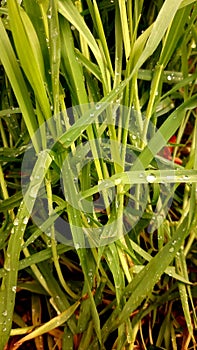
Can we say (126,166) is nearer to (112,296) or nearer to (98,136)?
(98,136)

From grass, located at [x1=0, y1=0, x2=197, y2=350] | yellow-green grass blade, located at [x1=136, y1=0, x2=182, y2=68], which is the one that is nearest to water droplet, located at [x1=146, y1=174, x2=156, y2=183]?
grass, located at [x1=0, y1=0, x2=197, y2=350]

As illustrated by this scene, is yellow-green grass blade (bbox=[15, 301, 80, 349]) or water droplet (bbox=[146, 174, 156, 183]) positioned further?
yellow-green grass blade (bbox=[15, 301, 80, 349])

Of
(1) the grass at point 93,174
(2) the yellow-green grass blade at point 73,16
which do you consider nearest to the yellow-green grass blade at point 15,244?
(1) the grass at point 93,174

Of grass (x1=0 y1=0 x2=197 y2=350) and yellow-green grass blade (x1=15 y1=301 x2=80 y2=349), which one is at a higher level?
grass (x1=0 y1=0 x2=197 y2=350)

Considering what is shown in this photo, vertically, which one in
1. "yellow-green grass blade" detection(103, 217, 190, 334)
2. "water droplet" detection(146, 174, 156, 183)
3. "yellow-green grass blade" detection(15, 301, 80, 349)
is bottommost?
"yellow-green grass blade" detection(15, 301, 80, 349)

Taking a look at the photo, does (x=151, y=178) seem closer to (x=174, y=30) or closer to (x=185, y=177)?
(x=185, y=177)

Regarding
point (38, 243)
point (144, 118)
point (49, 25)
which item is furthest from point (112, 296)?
point (49, 25)

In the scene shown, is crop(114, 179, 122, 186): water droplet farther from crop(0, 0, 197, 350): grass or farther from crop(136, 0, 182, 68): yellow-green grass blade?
crop(136, 0, 182, 68): yellow-green grass blade

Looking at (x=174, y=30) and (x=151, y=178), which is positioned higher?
(x=174, y=30)

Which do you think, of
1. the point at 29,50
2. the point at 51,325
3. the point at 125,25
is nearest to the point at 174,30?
the point at 125,25
